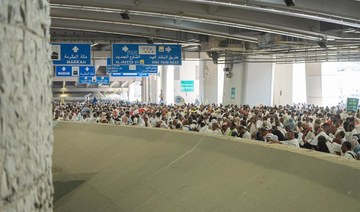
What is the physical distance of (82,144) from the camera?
10281mm

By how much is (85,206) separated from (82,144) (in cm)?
368

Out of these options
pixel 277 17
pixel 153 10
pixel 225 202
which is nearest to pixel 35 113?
pixel 225 202

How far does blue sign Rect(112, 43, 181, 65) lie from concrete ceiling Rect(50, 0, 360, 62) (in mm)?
909

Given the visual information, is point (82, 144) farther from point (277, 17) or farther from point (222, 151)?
point (277, 17)

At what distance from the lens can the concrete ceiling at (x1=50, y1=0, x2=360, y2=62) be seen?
57.4 ft

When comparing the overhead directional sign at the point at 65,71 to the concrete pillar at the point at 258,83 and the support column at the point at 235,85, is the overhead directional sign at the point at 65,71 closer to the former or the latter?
the support column at the point at 235,85

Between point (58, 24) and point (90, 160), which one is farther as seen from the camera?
point (58, 24)

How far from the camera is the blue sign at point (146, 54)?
2947cm

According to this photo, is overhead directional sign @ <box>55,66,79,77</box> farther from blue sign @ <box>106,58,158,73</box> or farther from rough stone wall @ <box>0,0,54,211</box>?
rough stone wall @ <box>0,0,54,211</box>

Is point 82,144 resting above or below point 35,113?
below

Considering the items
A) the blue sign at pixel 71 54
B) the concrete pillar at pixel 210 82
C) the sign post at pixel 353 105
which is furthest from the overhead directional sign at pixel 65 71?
the sign post at pixel 353 105

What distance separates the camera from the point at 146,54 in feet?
97.6

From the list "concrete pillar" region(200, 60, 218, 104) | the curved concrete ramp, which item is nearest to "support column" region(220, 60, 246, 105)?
"concrete pillar" region(200, 60, 218, 104)

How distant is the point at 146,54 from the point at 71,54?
459 cm
